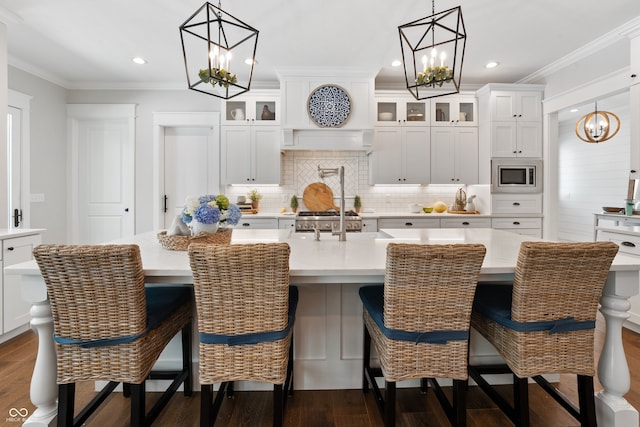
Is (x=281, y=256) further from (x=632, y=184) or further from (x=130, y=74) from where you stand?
(x=130, y=74)

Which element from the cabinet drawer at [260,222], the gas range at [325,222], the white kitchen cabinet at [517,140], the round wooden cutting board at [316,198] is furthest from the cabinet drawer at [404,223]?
the cabinet drawer at [260,222]

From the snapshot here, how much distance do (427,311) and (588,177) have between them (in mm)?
7192

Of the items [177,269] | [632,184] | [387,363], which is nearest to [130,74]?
[177,269]

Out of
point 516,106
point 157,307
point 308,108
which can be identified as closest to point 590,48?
point 516,106

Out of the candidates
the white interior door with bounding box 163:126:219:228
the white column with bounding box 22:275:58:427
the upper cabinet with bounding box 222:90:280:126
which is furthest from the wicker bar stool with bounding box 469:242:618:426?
the white interior door with bounding box 163:126:219:228

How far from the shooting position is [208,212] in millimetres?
1755

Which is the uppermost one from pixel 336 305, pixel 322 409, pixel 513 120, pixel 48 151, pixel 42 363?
pixel 513 120

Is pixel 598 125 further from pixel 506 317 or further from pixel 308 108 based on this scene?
pixel 506 317

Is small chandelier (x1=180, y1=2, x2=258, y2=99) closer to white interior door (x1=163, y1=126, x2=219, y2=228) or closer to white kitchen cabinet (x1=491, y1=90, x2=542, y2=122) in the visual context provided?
white interior door (x1=163, y1=126, x2=219, y2=228)

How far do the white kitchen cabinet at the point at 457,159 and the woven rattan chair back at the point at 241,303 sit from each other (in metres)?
3.62

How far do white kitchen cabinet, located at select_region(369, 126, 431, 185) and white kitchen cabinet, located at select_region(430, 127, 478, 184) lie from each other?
0.50 ft

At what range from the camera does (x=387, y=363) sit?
1351 mm

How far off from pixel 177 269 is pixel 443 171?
12.7ft

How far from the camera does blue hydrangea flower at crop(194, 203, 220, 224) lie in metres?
1.75
